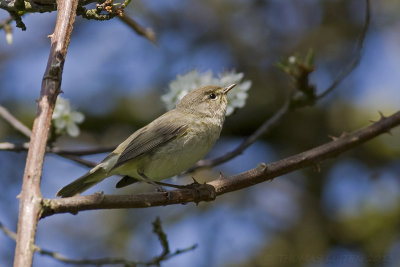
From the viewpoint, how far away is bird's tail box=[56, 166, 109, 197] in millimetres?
3811

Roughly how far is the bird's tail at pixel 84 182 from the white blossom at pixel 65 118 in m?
0.43

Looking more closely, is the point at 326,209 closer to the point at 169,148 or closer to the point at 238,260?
the point at 238,260

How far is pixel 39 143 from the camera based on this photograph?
5.86 feet

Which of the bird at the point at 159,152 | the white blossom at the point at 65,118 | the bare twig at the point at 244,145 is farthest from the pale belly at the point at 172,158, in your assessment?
the white blossom at the point at 65,118

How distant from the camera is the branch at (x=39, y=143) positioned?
155 centimetres

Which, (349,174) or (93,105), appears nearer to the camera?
(349,174)

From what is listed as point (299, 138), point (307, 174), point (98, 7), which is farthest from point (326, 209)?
point (98, 7)

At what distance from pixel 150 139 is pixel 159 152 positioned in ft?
0.46

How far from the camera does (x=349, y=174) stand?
6453 mm

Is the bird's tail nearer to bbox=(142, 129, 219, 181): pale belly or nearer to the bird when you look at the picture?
the bird

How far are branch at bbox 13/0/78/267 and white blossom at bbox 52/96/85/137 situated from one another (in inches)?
82.8

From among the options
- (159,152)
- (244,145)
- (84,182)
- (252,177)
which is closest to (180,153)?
(159,152)

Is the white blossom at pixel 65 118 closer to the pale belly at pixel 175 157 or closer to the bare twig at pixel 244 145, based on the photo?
the pale belly at pixel 175 157

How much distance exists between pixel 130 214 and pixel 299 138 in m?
2.34
